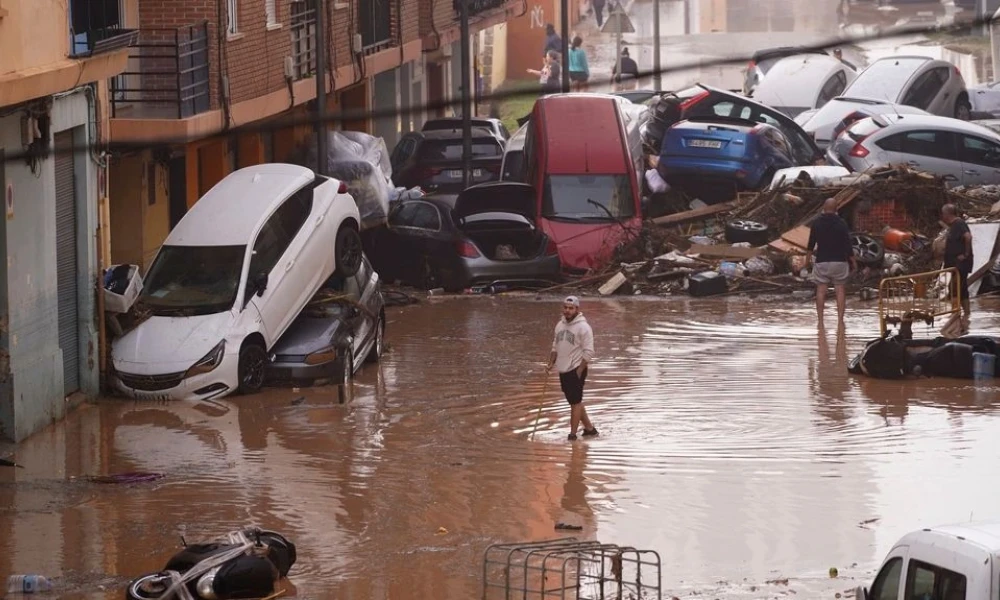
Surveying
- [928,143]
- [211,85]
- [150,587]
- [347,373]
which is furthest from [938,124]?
[150,587]

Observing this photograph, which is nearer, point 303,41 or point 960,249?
point 960,249

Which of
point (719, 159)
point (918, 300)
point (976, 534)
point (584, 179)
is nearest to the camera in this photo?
point (976, 534)

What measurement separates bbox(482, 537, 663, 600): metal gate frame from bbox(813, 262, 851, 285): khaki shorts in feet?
33.0

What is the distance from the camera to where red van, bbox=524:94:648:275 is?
2619cm

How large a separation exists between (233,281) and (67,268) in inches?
68.1

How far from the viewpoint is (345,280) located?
20172mm

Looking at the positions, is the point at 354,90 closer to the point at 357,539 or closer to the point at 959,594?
the point at 357,539

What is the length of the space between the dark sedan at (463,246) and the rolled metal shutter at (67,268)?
7731 millimetres

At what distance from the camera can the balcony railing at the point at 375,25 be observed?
3269 cm

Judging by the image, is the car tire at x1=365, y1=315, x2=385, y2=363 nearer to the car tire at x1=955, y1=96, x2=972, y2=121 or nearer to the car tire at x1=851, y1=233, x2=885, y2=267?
the car tire at x1=851, y1=233, x2=885, y2=267

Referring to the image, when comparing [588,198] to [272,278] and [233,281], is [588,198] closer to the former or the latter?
[272,278]

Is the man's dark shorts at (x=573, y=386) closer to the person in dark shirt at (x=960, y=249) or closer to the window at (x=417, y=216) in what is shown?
the person in dark shirt at (x=960, y=249)

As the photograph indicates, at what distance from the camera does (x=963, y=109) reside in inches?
1486

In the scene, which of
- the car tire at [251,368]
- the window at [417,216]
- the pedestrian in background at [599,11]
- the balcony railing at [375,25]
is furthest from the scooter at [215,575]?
the pedestrian in background at [599,11]
